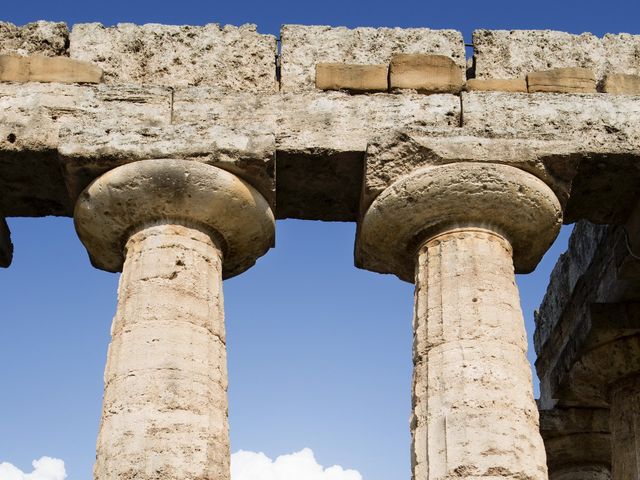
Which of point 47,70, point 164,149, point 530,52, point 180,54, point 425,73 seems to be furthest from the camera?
point 530,52

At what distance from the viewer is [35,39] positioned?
12172 millimetres

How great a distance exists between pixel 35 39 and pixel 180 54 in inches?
62.3

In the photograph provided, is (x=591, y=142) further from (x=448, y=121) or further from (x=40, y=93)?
(x=40, y=93)

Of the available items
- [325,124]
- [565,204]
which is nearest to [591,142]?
[565,204]

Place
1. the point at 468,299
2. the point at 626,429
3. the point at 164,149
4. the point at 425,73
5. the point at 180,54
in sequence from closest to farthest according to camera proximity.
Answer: the point at 468,299 → the point at 164,149 → the point at 425,73 → the point at 180,54 → the point at 626,429

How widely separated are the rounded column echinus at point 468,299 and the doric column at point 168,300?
1432 mm

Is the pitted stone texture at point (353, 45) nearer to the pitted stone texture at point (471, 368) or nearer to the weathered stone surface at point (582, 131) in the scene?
the weathered stone surface at point (582, 131)

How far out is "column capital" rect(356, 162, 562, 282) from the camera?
11.0m

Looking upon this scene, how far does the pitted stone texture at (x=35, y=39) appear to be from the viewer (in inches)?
478

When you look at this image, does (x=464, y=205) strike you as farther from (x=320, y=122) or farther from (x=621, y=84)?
(x=621, y=84)

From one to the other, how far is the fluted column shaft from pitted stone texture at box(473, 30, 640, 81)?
442 centimetres

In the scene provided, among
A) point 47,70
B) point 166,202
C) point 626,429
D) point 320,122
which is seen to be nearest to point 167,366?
point 166,202

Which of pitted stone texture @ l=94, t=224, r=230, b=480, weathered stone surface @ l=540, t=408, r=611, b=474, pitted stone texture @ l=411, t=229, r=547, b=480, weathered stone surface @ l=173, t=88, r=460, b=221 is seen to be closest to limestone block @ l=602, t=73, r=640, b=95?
weathered stone surface @ l=173, t=88, r=460, b=221

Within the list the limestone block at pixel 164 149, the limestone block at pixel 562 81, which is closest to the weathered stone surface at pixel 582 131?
the limestone block at pixel 562 81
